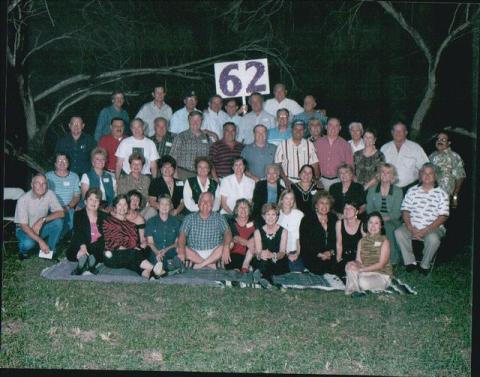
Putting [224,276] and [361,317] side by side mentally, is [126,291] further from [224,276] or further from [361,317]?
[361,317]

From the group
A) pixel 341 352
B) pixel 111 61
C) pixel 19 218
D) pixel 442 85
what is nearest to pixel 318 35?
pixel 442 85

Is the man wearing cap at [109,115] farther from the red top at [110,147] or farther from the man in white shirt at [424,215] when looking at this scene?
the man in white shirt at [424,215]

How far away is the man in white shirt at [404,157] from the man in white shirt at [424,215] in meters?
0.39

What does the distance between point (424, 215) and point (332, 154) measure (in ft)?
4.49

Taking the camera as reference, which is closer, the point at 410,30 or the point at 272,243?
the point at 272,243

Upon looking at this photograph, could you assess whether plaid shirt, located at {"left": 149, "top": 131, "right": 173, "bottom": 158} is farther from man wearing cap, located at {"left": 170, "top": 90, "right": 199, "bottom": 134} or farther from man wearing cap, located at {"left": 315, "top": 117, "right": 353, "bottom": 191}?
man wearing cap, located at {"left": 315, "top": 117, "right": 353, "bottom": 191}

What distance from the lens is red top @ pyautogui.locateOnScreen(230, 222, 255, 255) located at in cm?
772

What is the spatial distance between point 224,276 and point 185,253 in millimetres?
587

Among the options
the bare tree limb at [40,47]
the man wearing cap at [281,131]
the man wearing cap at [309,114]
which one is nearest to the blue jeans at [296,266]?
the man wearing cap at [281,131]

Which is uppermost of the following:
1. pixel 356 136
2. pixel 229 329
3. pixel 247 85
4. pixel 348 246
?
pixel 247 85

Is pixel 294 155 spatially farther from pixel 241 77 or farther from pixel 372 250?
pixel 372 250

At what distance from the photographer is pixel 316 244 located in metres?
7.63

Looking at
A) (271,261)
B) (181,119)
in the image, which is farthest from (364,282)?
(181,119)

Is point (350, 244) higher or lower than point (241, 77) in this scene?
lower
